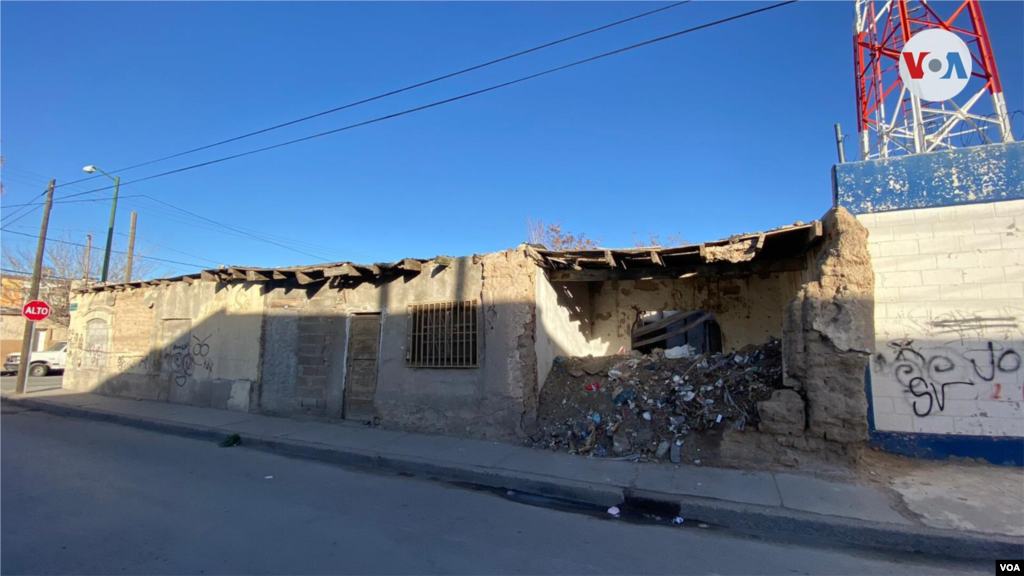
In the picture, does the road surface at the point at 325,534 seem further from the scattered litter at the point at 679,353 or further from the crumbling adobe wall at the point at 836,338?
the scattered litter at the point at 679,353

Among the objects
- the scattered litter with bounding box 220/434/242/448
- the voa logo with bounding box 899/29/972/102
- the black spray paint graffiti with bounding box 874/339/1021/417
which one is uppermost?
the voa logo with bounding box 899/29/972/102

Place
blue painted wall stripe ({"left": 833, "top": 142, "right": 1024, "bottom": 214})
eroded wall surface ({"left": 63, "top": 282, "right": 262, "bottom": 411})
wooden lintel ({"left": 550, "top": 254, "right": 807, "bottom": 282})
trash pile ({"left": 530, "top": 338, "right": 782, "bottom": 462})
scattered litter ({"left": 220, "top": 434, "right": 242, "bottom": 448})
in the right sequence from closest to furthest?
blue painted wall stripe ({"left": 833, "top": 142, "right": 1024, "bottom": 214}) → trash pile ({"left": 530, "top": 338, "right": 782, "bottom": 462}) → wooden lintel ({"left": 550, "top": 254, "right": 807, "bottom": 282}) → scattered litter ({"left": 220, "top": 434, "right": 242, "bottom": 448}) → eroded wall surface ({"left": 63, "top": 282, "right": 262, "bottom": 411})

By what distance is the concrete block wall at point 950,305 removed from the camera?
6.35 m

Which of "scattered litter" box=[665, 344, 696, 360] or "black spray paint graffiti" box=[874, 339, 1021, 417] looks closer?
"black spray paint graffiti" box=[874, 339, 1021, 417]

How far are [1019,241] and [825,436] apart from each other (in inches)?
140

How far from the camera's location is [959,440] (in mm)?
6410

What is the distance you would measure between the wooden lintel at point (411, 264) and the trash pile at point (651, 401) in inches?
128

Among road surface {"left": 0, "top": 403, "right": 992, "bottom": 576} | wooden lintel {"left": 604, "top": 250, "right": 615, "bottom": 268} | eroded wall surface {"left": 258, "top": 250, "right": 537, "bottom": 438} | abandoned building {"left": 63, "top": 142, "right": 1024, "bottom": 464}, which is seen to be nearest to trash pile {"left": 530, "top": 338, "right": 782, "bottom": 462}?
abandoned building {"left": 63, "top": 142, "right": 1024, "bottom": 464}

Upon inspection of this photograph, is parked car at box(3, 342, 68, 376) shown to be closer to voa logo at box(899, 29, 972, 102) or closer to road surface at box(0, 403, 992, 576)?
road surface at box(0, 403, 992, 576)

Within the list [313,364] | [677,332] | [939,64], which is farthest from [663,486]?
[677,332]

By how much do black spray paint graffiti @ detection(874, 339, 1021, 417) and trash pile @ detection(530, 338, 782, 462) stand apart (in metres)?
1.48

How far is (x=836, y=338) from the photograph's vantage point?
20.7ft

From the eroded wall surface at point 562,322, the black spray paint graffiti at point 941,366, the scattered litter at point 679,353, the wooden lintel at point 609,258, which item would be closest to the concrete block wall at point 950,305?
the black spray paint graffiti at point 941,366

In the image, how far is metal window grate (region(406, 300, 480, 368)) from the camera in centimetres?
899
